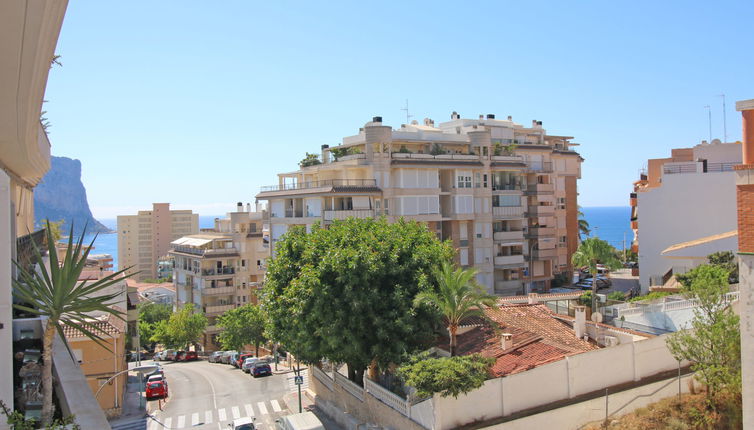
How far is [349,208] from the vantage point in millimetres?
48438

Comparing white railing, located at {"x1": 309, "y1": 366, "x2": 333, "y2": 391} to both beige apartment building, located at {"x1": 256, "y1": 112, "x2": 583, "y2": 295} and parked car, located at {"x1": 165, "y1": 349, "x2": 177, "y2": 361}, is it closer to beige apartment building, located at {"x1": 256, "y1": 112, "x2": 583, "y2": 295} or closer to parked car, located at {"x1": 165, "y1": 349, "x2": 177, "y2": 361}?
beige apartment building, located at {"x1": 256, "y1": 112, "x2": 583, "y2": 295}

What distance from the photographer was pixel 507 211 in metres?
55.9

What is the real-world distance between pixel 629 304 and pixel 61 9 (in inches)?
1067

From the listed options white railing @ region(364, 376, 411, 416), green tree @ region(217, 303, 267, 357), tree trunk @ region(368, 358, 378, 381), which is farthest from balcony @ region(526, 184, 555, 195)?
white railing @ region(364, 376, 411, 416)

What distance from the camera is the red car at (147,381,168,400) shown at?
3772 cm

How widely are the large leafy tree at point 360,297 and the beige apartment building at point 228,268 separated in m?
44.8

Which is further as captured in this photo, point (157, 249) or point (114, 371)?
point (157, 249)

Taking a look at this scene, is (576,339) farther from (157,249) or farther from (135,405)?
(157,249)

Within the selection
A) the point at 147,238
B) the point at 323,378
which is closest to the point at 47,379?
the point at 323,378

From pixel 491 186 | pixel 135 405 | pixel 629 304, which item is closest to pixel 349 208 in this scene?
pixel 491 186

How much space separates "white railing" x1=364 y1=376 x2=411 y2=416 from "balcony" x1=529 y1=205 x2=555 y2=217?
37.5m

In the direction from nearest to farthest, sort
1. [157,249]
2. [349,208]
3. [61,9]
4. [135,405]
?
[61,9]
[135,405]
[349,208]
[157,249]

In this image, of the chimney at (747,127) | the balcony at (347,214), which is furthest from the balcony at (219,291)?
the chimney at (747,127)

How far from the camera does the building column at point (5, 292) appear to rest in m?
7.09
